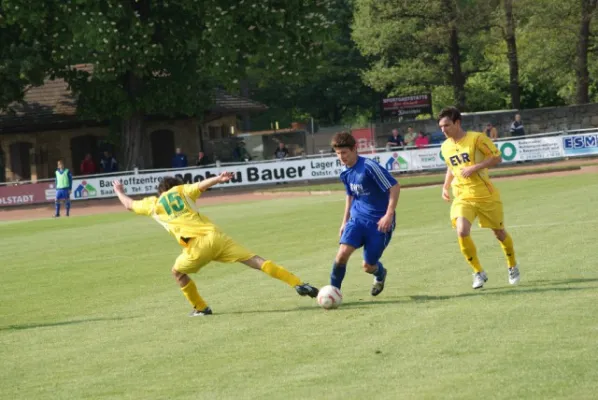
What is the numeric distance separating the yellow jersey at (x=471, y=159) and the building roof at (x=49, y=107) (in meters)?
39.3

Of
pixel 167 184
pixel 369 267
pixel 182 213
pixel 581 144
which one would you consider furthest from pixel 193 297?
pixel 581 144

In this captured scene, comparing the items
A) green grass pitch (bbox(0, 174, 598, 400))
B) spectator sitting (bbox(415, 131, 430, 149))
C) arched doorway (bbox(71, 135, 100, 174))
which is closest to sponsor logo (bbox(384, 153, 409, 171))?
spectator sitting (bbox(415, 131, 430, 149))

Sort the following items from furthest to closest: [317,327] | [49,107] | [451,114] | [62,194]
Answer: [49,107] < [62,194] < [451,114] < [317,327]

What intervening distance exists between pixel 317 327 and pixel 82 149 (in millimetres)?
44852

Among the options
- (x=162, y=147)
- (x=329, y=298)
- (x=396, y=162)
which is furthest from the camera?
(x=162, y=147)

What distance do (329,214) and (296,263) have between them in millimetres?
10137

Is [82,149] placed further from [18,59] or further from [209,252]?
[209,252]

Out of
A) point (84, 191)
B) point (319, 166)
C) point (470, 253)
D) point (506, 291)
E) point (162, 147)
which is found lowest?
point (506, 291)

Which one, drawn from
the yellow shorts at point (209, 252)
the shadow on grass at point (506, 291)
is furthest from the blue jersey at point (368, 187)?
the yellow shorts at point (209, 252)

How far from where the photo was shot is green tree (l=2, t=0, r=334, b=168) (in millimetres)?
40375

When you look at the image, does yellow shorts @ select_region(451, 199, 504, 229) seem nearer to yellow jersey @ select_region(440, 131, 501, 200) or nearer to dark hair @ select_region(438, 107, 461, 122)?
yellow jersey @ select_region(440, 131, 501, 200)

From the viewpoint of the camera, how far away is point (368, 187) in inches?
453

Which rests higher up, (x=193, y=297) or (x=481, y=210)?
(x=481, y=210)

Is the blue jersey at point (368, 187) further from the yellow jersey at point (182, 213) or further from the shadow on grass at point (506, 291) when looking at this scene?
the yellow jersey at point (182, 213)
